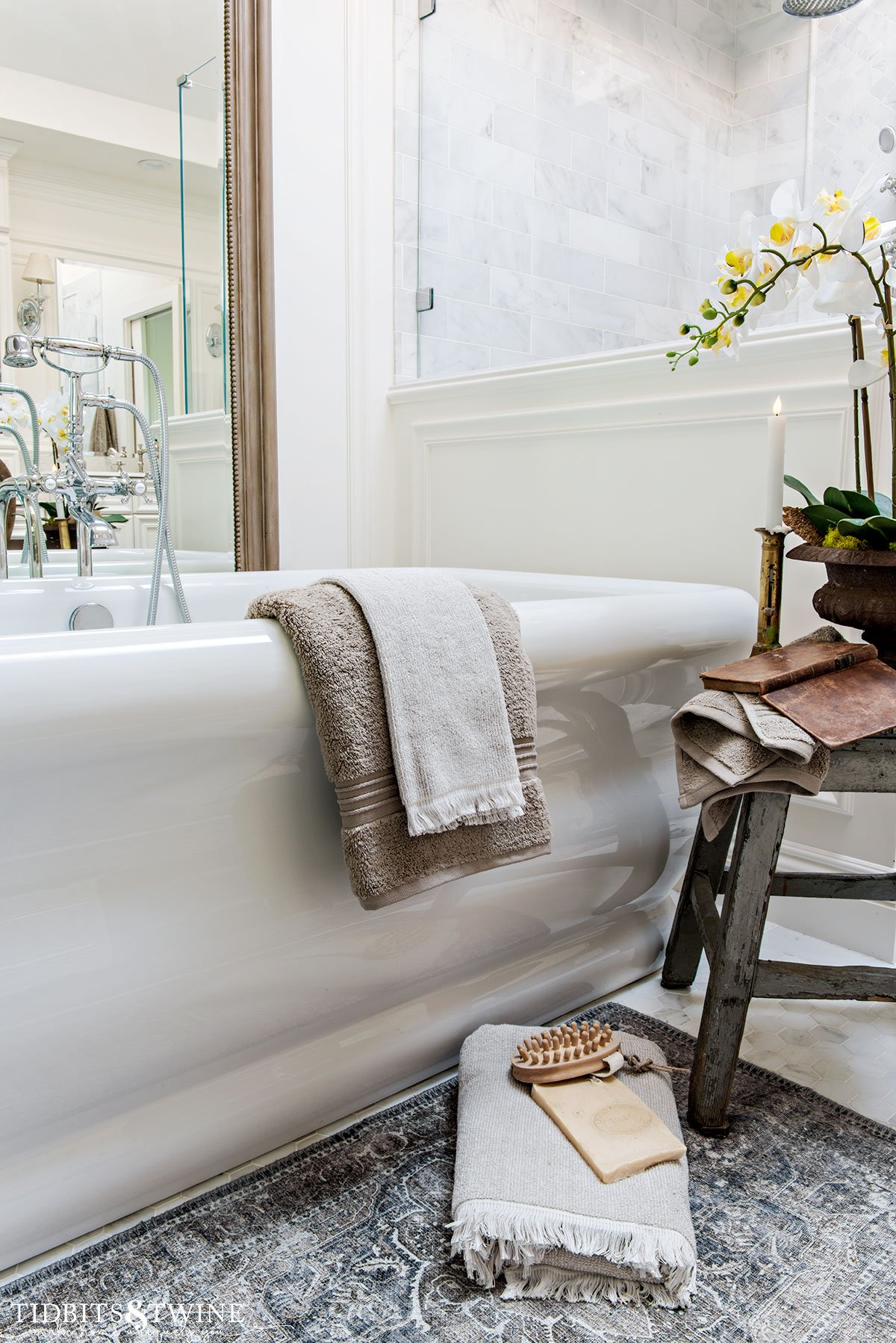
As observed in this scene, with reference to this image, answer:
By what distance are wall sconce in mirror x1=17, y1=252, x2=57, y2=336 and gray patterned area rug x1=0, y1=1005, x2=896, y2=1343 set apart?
1.69 metres

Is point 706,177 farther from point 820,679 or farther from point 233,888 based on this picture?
point 233,888

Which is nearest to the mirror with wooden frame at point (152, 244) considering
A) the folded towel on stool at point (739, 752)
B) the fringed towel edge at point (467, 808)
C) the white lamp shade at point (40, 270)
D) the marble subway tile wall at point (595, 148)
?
the white lamp shade at point (40, 270)

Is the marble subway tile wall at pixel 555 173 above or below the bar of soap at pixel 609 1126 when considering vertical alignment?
above

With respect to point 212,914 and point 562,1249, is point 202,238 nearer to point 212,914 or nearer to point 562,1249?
point 212,914

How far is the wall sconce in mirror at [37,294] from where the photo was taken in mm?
2012

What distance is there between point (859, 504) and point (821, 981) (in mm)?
626

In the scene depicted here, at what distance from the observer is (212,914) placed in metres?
1.00

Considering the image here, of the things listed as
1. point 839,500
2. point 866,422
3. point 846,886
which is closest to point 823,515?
point 839,500

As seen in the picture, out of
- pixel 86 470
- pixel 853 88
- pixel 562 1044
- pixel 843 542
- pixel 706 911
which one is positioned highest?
pixel 853 88

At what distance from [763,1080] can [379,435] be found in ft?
6.22

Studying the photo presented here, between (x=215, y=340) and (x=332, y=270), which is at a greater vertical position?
(x=332, y=270)

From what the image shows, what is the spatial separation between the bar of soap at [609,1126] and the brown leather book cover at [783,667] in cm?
49

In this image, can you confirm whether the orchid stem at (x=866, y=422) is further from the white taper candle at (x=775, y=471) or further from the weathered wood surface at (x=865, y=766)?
the weathered wood surface at (x=865, y=766)

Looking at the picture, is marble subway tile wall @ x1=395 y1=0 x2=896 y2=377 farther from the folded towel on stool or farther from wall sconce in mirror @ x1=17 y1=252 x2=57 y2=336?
the folded towel on stool
